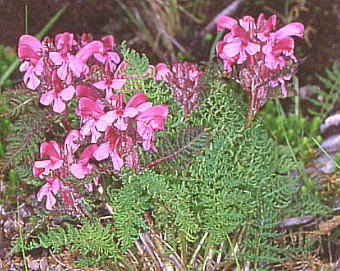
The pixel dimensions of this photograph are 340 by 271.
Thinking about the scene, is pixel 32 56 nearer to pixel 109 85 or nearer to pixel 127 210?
pixel 109 85

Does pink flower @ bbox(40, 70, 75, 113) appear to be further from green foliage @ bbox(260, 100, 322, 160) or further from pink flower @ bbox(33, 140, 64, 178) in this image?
green foliage @ bbox(260, 100, 322, 160)

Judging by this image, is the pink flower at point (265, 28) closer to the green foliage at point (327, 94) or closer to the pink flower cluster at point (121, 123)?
the pink flower cluster at point (121, 123)

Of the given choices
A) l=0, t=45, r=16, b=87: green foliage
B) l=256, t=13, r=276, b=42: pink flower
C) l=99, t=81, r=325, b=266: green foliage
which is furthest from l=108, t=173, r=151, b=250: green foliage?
l=0, t=45, r=16, b=87: green foliage

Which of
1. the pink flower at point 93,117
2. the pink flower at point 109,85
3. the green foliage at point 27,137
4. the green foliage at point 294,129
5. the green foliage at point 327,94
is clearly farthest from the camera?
the green foliage at point 327,94

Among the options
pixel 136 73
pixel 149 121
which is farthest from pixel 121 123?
pixel 136 73

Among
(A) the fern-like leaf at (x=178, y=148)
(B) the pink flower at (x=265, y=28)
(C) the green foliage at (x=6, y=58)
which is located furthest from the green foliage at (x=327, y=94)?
(C) the green foliage at (x=6, y=58)

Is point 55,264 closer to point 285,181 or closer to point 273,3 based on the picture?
point 285,181

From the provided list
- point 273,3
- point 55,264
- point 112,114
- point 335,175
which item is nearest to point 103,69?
point 112,114
